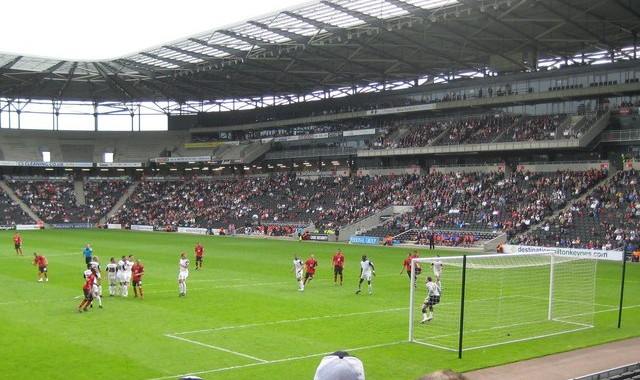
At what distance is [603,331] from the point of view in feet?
68.1

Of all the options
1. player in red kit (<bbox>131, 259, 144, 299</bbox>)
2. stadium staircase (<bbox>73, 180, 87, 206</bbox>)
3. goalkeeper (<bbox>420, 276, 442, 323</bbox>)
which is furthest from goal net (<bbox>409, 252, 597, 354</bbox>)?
stadium staircase (<bbox>73, 180, 87, 206</bbox>)

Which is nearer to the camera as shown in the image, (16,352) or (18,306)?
(16,352)

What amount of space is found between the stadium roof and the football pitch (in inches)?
878

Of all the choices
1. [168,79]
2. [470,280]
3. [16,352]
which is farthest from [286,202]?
[16,352]

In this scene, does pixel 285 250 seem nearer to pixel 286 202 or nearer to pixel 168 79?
pixel 286 202

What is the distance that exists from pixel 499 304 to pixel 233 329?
10856 mm

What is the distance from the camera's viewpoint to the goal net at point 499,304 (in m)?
19.5

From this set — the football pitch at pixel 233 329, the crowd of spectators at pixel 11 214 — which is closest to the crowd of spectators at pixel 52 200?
the crowd of spectators at pixel 11 214

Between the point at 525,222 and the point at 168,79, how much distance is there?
47632 millimetres

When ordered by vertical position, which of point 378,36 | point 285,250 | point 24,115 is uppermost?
point 378,36

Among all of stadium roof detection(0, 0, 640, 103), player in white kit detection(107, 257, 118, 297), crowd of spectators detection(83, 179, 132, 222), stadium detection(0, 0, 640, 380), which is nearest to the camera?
stadium detection(0, 0, 640, 380)

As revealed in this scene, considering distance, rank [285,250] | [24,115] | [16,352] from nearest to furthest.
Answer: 1. [16,352]
2. [285,250]
3. [24,115]

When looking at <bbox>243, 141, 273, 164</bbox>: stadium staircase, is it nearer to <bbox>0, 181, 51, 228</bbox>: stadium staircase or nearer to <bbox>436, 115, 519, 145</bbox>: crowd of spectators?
<bbox>0, 181, 51, 228</bbox>: stadium staircase

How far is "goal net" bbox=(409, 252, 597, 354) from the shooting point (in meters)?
19.5
